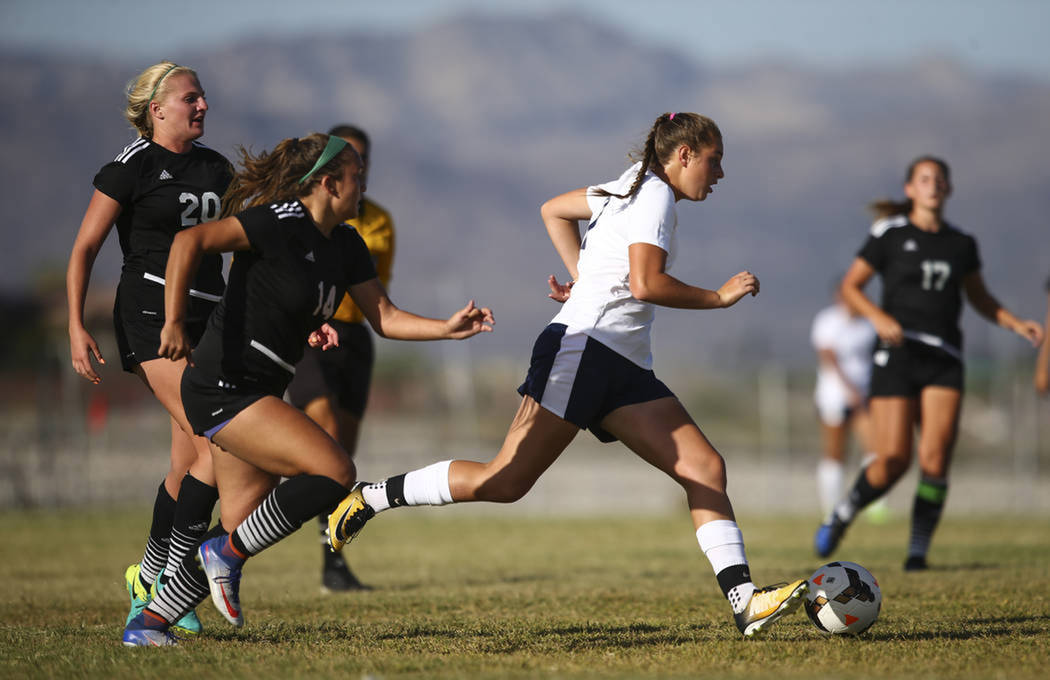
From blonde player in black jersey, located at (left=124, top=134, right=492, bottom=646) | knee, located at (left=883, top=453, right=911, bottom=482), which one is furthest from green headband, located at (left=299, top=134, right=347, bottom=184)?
knee, located at (left=883, top=453, right=911, bottom=482)

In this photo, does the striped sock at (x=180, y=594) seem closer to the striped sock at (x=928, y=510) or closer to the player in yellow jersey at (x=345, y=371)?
the player in yellow jersey at (x=345, y=371)

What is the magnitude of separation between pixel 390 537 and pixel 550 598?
228 inches

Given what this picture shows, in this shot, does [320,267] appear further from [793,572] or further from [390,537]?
[390,537]

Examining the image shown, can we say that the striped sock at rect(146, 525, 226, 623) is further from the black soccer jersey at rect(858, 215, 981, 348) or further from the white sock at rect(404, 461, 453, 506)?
the black soccer jersey at rect(858, 215, 981, 348)

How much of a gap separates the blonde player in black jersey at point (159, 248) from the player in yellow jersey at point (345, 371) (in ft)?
5.37

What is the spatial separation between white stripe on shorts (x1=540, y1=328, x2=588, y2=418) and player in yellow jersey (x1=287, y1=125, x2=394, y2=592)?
2446 mm

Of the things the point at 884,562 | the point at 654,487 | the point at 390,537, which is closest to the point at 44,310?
the point at 654,487

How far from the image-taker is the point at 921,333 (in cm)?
789

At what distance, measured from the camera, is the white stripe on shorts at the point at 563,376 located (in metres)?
4.82

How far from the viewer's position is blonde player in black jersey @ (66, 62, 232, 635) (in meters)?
5.12

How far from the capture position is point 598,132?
159500mm

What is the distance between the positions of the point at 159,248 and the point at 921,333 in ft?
16.2

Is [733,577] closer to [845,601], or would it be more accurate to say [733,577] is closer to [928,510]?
[845,601]

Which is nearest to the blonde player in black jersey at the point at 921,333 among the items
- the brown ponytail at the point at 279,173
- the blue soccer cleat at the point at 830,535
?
the blue soccer cleat at the point at 830,535
